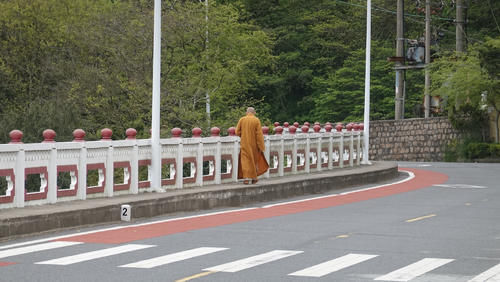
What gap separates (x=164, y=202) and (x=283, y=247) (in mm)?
5094

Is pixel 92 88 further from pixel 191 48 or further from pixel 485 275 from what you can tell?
pixel 485 275

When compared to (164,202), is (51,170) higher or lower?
higher

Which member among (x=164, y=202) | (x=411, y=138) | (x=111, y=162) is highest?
(x=111, y=162)

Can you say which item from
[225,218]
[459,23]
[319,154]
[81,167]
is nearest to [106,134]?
[81,167]

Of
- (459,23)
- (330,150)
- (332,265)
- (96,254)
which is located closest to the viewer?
(332,265)

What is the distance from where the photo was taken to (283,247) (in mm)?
13547

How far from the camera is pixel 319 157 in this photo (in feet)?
93.7

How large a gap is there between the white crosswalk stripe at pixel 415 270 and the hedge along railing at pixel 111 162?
A: 21.5ft

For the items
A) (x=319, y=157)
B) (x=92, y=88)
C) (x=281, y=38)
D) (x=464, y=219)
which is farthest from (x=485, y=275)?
(x=281, y=38)

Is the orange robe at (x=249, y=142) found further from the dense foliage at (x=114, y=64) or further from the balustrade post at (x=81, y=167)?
the dense foliage at (x=114, y=64)

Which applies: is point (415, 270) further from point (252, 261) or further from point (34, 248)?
point (34, 248)

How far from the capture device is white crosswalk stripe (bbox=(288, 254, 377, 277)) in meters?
11.1

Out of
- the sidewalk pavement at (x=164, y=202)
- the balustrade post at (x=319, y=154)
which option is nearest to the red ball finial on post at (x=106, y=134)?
the sidewalk pavement at (x=164, y=202)

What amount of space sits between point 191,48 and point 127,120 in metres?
5.24
